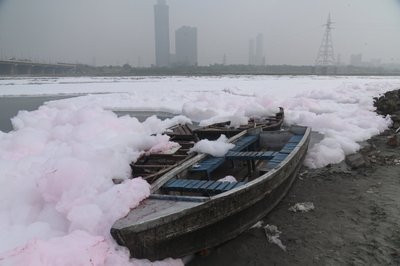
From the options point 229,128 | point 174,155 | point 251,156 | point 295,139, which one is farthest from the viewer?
point 229,128

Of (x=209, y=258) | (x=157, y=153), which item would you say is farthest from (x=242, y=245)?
(x=157, y=153)

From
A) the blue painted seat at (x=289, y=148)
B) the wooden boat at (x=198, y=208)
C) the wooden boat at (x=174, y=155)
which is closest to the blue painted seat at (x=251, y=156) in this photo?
the wooden boat at (x=198, y=208)

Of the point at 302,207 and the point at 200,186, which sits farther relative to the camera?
the point at 302,207

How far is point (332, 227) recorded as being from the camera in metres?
5.47

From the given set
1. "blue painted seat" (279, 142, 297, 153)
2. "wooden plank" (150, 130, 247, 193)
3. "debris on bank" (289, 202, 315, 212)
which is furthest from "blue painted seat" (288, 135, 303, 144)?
"wooden plank" (150, 130, 247, 193)

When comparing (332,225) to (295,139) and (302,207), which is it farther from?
(295,139)

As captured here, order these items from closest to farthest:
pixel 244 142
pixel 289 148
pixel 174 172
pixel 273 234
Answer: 1. pixel 273 234
2. pixel 174 172
3. pixel 289 148
4. pixel 244 142

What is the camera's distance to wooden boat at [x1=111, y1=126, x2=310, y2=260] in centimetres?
375

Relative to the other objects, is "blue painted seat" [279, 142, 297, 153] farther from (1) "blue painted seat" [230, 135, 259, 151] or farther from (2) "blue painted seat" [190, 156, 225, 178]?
(2) "blue painted seat" [190, 156, 225, 178]

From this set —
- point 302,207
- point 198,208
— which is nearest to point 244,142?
point 302,207

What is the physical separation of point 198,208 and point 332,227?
101 inches

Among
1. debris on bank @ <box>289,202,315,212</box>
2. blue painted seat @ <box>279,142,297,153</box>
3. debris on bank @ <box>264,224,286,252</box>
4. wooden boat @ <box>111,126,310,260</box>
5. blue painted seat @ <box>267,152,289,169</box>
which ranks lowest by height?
debris on bank @ <box>264,224,286,252</box>

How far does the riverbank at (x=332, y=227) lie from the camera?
15.2 ft

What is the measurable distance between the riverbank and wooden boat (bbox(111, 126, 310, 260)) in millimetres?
261
